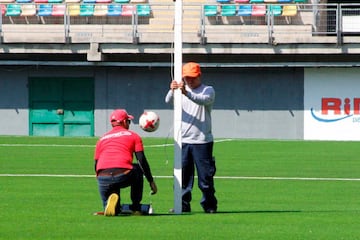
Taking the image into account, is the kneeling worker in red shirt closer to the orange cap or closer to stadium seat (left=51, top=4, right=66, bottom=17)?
the orange cap

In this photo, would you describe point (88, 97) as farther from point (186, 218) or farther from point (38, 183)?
point (186, 218)

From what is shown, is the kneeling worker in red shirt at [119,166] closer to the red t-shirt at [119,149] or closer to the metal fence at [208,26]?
the red t-shirt at [119,149]

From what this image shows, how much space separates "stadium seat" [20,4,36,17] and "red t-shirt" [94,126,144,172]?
115ft

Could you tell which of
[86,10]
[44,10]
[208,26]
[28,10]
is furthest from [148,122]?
[28,10]

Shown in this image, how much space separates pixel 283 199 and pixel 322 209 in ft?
5.77

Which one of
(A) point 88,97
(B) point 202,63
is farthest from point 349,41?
(A) point 88,97

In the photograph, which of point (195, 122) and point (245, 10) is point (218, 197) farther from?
point (245, 10)

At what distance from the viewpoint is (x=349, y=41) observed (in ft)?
147

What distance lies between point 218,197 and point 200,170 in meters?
3.15

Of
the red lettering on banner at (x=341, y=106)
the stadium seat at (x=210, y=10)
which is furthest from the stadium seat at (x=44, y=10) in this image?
the red lettering on banner at (x=341, y=106)

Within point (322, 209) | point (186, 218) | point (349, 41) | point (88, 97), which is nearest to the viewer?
point (186, 218)

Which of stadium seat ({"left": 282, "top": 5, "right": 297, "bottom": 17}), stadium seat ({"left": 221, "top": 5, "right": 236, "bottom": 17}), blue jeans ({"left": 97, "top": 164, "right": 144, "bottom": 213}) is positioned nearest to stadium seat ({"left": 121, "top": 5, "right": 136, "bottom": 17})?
stadium seat ({"left": 221, "top": 5, "right": 236, "bottom": 17})

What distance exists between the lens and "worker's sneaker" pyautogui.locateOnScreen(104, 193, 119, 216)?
13.7m

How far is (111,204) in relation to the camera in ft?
45.0
